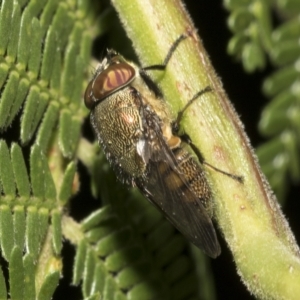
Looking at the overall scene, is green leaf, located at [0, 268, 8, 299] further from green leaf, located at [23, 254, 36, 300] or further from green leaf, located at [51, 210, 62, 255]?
green leaf, located at [51, 210, 62, 255]

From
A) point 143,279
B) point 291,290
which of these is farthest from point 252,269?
point 143,279

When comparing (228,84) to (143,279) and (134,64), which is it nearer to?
(134,64)

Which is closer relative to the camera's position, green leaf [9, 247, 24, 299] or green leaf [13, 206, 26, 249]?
green leaf [9, 247, 24, 299]

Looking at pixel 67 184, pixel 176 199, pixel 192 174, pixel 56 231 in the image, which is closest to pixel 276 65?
pixel 192 174

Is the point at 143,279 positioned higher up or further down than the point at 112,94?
further down

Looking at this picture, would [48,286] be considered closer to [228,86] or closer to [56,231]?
[56,231]

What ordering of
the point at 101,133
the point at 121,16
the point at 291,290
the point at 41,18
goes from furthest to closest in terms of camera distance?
1. the point at 101,133
2. the point at 41,18
3. the point at 121,16
4. the point at 291,290

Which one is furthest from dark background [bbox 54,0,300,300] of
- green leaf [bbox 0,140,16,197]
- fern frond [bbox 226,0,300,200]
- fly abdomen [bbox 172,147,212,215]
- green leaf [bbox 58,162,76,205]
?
green leaf [bbox 0,140,16,197]

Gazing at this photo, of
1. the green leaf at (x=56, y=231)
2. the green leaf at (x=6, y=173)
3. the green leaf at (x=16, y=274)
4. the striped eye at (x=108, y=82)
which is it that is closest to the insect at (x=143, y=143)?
the striped eye at (x=108, y=82)
